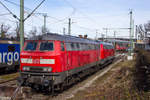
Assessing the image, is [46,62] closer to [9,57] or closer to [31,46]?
[31,46]

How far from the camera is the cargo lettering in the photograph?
591 inches

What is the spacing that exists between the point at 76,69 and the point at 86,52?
2610mm

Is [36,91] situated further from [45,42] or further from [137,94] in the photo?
[137,94]

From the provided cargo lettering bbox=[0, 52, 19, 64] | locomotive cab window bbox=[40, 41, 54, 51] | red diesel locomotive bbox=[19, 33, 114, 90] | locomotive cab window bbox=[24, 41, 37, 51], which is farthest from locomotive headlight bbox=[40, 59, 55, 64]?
cargo lettering bbox=[0, 52, 19, 64]

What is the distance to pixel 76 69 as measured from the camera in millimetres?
11625

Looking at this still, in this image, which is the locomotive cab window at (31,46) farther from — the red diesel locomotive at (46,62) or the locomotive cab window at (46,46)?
the locomotive cab window at (46,46)

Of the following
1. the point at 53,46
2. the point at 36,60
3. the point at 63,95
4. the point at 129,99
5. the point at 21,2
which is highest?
the point at 21,2

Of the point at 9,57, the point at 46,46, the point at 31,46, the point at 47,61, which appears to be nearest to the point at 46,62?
the point at 47,61

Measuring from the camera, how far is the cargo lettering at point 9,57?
15023 millimetres

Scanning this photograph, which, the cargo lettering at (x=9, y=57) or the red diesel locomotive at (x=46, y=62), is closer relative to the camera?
the red diesel locomotive at (x=46, y=62)

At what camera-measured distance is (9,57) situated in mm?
15891

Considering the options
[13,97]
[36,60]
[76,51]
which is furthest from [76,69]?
[13,97]

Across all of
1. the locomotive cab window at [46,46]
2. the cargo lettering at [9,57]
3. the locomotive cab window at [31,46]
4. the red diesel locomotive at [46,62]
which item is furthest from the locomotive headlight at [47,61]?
the cargo lettering at [9,57]

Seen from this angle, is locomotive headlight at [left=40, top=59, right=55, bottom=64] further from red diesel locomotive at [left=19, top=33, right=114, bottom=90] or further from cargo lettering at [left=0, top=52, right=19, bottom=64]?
cargo lettering at [left=0, top=52, right=19, bottom=64]
